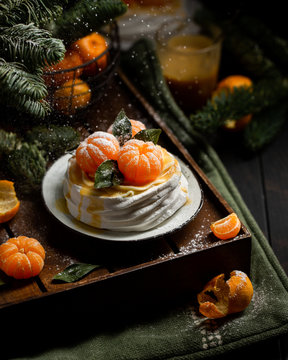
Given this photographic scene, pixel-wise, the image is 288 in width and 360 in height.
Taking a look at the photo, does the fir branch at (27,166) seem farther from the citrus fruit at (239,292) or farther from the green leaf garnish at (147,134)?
the citrus fruit at (239,292)

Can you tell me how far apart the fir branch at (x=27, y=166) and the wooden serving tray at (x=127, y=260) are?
5cm

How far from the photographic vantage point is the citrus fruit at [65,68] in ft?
3.03

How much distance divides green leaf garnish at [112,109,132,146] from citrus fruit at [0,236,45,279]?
23cm

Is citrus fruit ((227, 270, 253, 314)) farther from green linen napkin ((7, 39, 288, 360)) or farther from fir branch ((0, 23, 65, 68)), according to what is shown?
fir branch ((0, 23, 65, 68))

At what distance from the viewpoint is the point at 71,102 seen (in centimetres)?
103

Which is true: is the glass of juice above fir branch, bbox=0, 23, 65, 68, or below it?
below

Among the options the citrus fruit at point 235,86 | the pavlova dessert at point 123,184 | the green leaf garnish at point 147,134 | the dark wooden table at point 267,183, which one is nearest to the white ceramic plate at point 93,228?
the pavlova dessert at point 123,184

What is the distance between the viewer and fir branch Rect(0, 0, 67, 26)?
86 cm

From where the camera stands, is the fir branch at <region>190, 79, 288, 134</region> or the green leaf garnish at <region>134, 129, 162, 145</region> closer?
the green leaf garnish at <region>134, 129, 162, 145</region>

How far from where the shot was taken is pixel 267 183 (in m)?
1.28

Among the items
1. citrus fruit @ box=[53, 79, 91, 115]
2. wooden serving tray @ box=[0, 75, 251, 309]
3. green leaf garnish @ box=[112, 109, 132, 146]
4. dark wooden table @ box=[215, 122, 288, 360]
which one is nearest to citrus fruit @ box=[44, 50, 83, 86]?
citrus fruit @ box=[53, 79, 91, 115]

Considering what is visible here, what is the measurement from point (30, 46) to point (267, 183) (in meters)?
0.68

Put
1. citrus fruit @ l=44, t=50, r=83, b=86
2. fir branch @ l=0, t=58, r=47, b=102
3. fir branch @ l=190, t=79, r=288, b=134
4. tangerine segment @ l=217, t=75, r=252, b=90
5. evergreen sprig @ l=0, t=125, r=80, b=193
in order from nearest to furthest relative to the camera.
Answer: fir branch @ l=0, t=58, r=47, b=102, citrus fruit @ l=44, t=50, r=83, b=86, evergreen sprig @ l=0, t=125, r=80, b=193, fir branch @ l=190, t=79, r=288, b=134, tangerine segment @ l=217, t=75, r=252, b=90

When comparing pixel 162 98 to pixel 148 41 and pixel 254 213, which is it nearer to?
pixel 148 41
